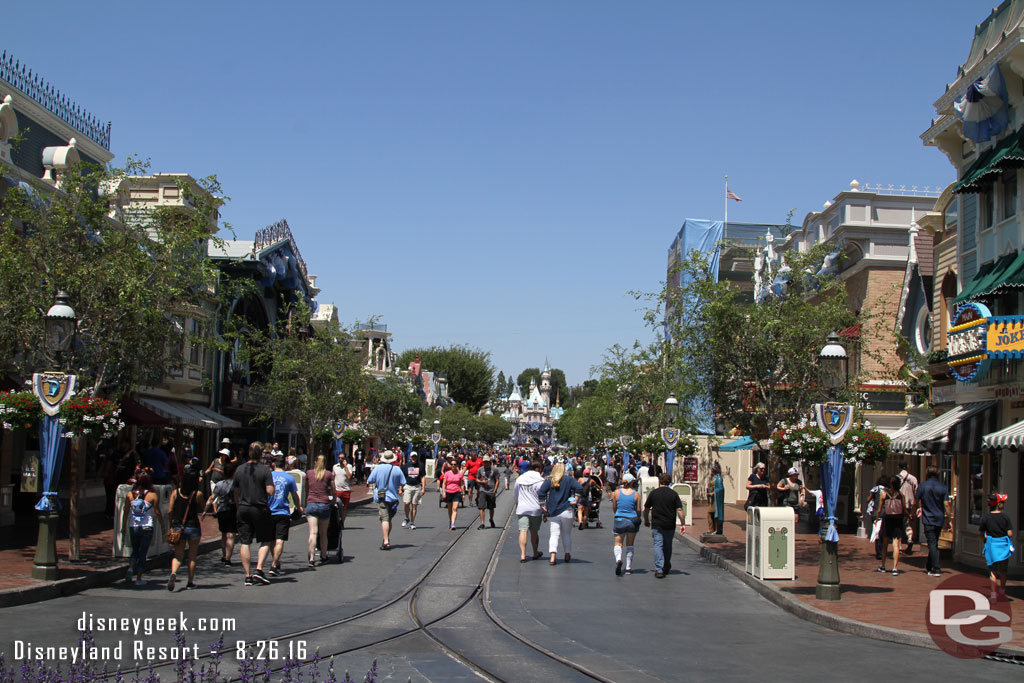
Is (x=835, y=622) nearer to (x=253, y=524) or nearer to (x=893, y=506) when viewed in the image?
(x=893, y=506)

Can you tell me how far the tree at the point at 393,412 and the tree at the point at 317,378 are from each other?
382 inches

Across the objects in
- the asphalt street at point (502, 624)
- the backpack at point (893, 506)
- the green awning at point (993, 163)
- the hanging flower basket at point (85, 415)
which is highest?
the green awning at point (993, 163)

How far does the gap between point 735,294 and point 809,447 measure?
5.95 metres

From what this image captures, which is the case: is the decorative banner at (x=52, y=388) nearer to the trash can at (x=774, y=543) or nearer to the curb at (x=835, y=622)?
the curb at (x=835, y=622)

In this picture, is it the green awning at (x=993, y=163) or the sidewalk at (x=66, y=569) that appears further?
the green awning at (x=993, y=163)

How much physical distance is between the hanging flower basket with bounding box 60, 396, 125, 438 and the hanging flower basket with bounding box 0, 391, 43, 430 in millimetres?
390

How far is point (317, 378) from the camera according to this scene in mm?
35062

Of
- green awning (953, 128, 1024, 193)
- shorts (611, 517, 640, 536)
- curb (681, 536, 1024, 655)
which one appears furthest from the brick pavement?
green awning (953, 128, 1024, 193)

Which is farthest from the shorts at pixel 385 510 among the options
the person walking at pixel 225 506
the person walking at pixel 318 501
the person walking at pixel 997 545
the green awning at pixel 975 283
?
the green awning at pixel 975 283

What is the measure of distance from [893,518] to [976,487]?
320cm

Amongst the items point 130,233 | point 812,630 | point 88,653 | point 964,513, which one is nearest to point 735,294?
point 964,513

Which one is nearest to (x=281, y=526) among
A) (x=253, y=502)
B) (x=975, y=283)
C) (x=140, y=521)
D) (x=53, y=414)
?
(x=253, y=502)

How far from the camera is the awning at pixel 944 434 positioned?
57.5 feet

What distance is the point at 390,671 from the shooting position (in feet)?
26.7
